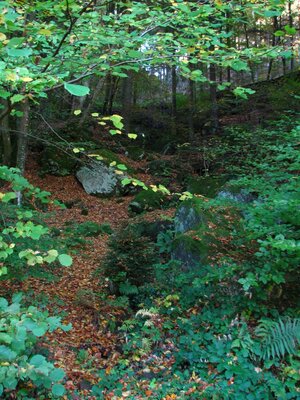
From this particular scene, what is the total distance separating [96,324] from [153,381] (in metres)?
1.62

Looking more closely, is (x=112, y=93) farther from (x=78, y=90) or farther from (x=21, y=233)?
(x=78, y=90)

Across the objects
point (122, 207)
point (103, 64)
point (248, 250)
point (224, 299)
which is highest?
point (103, 64)

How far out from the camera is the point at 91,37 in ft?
9.09

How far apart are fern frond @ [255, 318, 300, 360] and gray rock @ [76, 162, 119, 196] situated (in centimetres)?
934

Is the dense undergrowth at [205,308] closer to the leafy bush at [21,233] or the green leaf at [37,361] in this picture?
the leafy bush at [21,233]

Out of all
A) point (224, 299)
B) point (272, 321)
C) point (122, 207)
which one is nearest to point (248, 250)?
point (224, 299)

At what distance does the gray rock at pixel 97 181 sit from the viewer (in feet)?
41.2

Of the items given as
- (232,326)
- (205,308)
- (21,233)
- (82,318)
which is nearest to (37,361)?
(21,233)

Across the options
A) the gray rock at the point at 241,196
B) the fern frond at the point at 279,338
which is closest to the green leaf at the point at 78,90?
the fern frond at the point at 279,338

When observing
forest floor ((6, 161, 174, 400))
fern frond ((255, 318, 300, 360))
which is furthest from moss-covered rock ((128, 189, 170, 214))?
fern frond ((255, 318, 300, 360))

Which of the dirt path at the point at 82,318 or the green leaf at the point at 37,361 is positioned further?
the dirt path at the point at 82,318

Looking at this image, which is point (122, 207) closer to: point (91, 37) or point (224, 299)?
point (224, 299)

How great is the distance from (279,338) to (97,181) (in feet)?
32.8

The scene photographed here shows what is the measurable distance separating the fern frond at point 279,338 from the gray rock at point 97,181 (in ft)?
30.7
